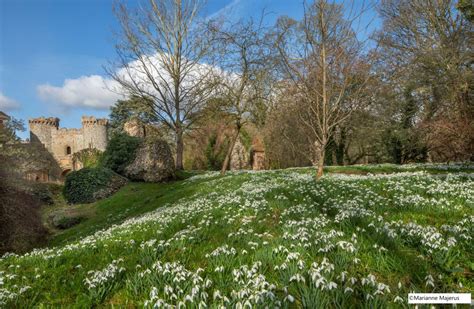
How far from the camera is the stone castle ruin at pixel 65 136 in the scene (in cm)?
5572

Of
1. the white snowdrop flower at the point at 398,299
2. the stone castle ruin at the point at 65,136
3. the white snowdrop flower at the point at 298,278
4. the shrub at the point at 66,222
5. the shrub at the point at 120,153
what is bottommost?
the shrub at the point at 66,222

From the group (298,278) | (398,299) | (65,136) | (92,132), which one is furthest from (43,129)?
(398,299)

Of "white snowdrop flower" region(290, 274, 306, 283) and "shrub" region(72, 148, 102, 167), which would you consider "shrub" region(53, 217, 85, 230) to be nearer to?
"white snowdrop flower" region(290, 274, 306, 283)

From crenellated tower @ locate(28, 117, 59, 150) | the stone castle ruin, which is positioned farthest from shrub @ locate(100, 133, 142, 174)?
crenellated tower @ locate(28, 117, 59, 150)

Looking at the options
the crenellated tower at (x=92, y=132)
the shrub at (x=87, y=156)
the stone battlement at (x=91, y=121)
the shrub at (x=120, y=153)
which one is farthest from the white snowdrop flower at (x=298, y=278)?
the stone battlement at (x=91, y=121)

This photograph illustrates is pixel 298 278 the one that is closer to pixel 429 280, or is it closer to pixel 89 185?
pixel 429 280

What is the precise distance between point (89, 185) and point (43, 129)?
45310mm

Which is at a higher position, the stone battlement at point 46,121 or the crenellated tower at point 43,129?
the stone battlement at point 46,121

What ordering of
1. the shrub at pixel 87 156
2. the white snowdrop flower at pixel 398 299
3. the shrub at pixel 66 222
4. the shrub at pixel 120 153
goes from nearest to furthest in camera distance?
1. the white snowdrop flower at pixel 398 299
2. the shrub at pixel 66 222
3. the shrub at pixel 120 153
4. the shrub at pixel 87 156

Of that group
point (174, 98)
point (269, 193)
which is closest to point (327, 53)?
point (269, 193)

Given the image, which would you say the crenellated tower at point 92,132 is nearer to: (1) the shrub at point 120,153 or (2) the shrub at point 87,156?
(2) the shrub at point 87,156

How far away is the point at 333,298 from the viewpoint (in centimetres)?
303

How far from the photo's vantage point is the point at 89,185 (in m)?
21.5

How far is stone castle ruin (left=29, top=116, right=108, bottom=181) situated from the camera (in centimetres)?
5572
